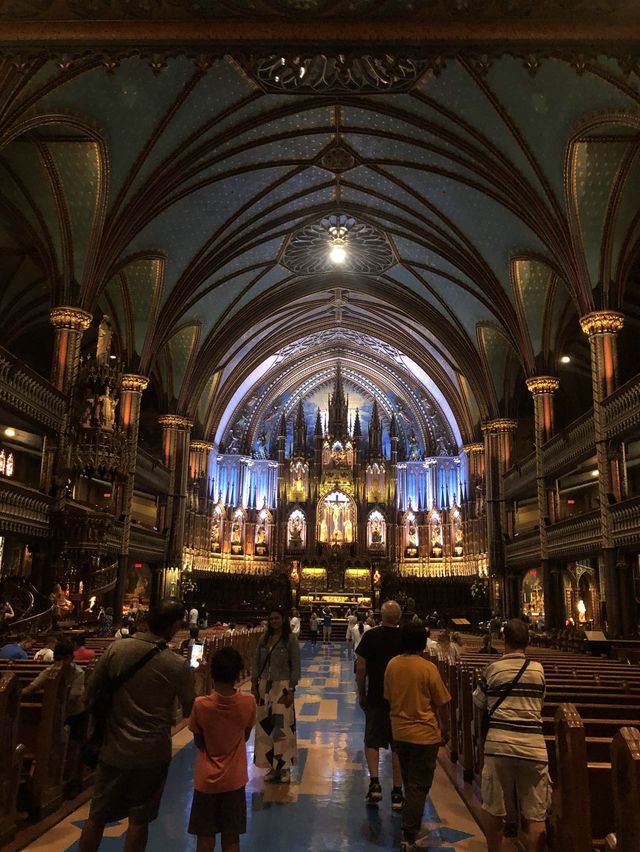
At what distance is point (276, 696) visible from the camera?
22.1 feet

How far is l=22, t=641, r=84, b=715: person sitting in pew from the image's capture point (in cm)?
583

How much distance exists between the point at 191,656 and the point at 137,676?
8150mm

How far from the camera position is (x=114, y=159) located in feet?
59.5

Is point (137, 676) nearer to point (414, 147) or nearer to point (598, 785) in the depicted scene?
point (598, 785)

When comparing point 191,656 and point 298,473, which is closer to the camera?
point 191,656

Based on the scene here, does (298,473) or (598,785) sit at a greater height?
(298,473)

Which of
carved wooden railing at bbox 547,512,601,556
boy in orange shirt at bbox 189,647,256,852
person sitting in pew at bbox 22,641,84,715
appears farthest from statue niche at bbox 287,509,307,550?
boy in orange shirt at bbox 189,647,256,852

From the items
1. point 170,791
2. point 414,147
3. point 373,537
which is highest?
point 414,147

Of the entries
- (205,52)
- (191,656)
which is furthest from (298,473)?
(205,52)

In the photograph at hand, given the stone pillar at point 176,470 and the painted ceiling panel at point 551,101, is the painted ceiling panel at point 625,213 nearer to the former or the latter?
the painted ceiling panel at point 551,101

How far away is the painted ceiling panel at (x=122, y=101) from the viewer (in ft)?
51.1

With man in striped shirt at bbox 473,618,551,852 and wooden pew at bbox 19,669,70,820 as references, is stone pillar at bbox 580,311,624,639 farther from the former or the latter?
wooden pew at bbox 19,669,70,820

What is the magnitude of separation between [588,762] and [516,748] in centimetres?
56

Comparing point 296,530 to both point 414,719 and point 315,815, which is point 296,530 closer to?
point 315,815
